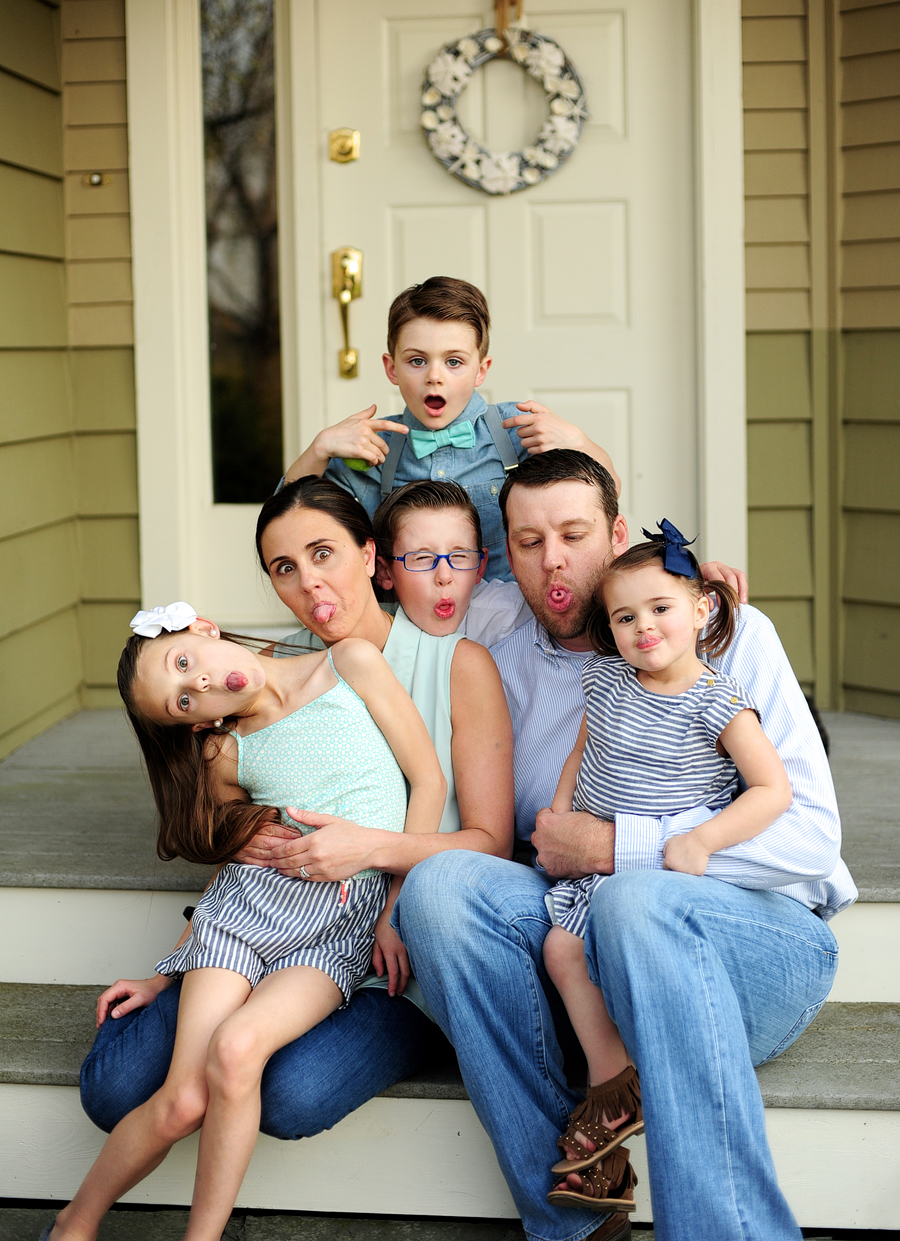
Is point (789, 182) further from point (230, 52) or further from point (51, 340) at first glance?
point (51, 340)

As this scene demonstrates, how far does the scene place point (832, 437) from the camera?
10.6ft

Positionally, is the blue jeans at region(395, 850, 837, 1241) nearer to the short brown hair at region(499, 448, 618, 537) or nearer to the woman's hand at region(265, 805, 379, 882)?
the woman's hand at region(265, 805, 379, 882)

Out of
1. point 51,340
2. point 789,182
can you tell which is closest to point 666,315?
point 789,182

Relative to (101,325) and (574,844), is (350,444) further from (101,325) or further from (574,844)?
(101,325)

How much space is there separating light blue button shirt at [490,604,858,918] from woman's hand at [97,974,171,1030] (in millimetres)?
649

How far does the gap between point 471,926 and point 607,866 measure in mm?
227

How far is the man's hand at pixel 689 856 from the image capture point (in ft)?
5.36

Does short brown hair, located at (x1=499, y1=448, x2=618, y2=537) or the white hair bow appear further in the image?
short brown hair, located at (x1=499, y1=448, x2=618, y2=537)

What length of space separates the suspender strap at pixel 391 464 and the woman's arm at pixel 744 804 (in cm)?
94

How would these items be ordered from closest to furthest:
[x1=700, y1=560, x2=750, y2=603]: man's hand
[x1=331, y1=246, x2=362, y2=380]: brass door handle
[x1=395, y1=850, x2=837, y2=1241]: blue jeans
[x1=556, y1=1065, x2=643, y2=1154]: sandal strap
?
[x1=395, y1=850, x2=837, y2=1241]: blue jeans < [x1=556, y1=1065, x2=643, y2=1154]: sandal strap < [x1=700, y1=560, x2=750, y2=603]: man's hand < [x1=331, y1=246, x2=362, y2=380]: brass door handle

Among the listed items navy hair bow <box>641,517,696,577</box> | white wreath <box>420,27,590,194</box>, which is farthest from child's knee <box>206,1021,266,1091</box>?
white wreath <box>420,27,590,194</box>

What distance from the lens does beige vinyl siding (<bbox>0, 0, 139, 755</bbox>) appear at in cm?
303

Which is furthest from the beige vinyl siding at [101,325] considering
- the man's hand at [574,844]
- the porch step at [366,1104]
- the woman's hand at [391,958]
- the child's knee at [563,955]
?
the child's knee at [563,955]

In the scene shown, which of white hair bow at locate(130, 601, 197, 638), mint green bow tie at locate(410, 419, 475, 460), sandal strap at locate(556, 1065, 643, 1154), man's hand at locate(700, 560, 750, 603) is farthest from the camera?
mint green bow tie at locate(410, 419, 475, 460)
